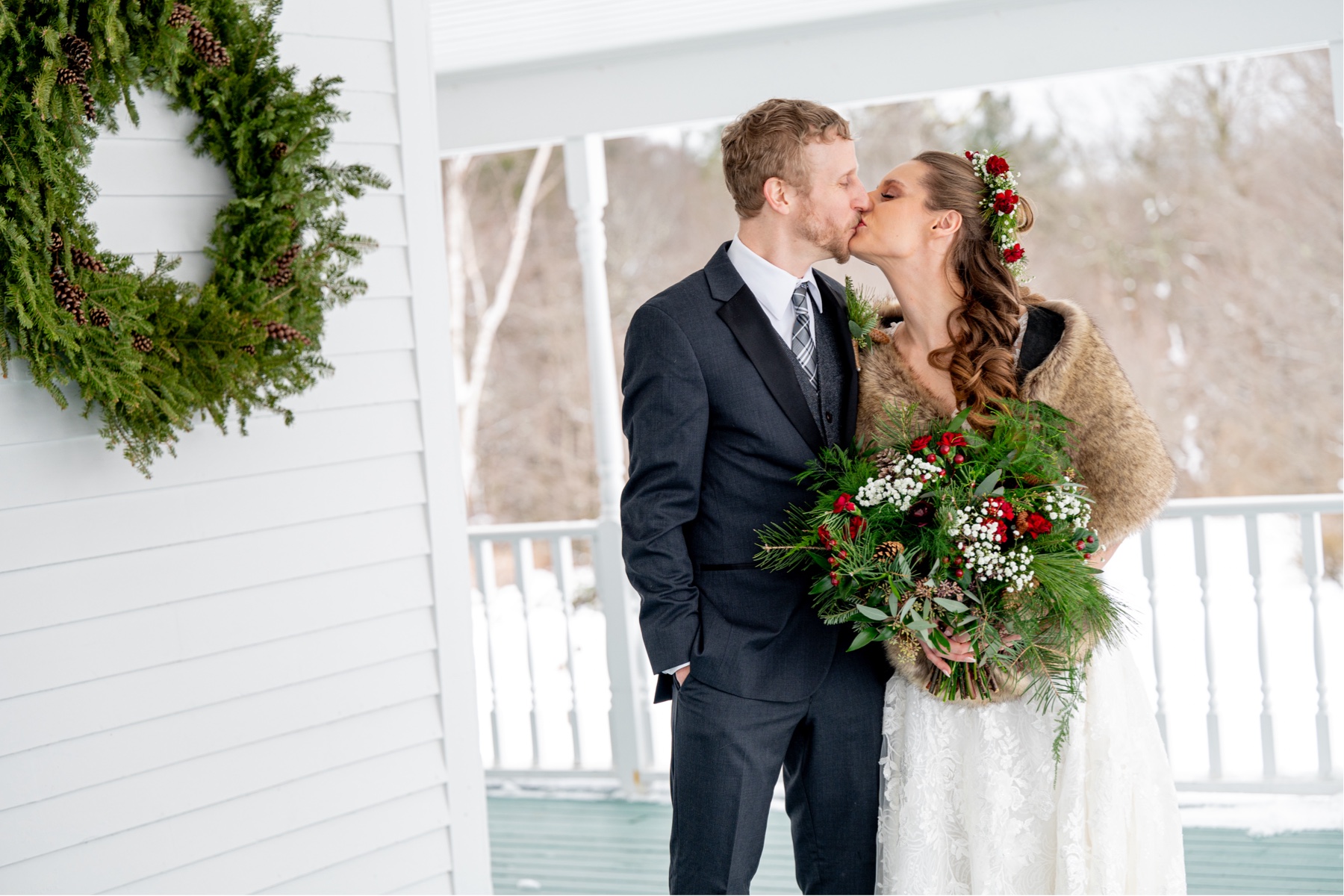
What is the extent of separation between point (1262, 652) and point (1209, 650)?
0.16 meters

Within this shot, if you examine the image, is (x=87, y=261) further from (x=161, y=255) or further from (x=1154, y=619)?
(x=1154, y=619)

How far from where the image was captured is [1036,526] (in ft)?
6.32

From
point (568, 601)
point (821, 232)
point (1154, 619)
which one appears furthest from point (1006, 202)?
point (568, 601)

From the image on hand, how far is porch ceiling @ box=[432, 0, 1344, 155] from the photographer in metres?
3.60

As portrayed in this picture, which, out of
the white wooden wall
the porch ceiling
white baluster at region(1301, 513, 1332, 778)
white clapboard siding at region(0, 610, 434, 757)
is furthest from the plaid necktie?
white baluster at region(1301, 513, 1332, 778)

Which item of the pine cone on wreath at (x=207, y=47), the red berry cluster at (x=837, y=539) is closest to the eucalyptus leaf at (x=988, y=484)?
the red berry cluster at (x=837, y=539)

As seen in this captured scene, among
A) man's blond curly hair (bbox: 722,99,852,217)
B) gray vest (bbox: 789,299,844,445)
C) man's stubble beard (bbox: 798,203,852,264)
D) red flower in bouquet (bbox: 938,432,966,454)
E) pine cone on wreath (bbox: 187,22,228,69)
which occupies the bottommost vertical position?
red flower in bouquet (bbox: 938,432,966,454)

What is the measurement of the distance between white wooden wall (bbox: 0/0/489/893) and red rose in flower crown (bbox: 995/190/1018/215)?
1.40m

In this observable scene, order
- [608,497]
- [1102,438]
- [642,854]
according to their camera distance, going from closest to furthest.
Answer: [1102,438]
[642,854]
[608,497]

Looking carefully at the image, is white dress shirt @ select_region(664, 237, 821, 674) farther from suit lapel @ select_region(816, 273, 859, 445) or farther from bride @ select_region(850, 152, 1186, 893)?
bride @ select_region(850, 152, 1186, 893)

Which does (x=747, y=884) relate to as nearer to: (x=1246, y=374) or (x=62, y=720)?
(x=62, y=720)

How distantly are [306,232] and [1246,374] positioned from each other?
9.24 m

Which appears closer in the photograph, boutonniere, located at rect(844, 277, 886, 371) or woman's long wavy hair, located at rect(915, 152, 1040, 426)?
woman's long wavy hair, located at rect(915, 152, 1040, 426)

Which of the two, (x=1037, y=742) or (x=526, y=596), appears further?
(x=526, y=596)
